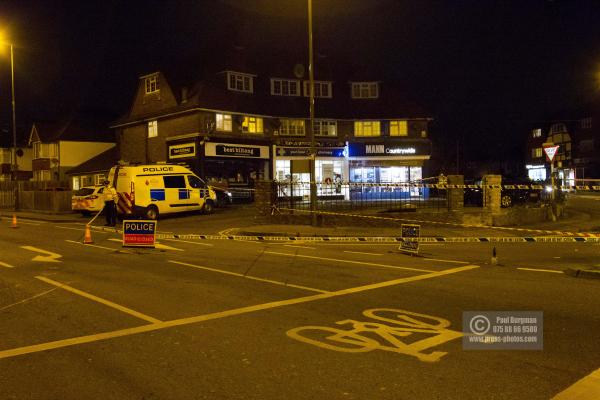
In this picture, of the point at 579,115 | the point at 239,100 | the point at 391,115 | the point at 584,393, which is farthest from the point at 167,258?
the point at 579,115

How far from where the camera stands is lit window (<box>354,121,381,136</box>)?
4153 cm

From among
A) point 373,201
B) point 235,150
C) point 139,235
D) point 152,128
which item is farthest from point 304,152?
point 139,235

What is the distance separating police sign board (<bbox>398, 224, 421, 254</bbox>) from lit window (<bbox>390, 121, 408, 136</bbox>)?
92.3ft

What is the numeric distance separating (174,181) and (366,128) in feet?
64.6

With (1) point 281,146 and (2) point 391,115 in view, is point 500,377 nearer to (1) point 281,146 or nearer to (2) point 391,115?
(1) point 281,146

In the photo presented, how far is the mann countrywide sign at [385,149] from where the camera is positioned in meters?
41.0

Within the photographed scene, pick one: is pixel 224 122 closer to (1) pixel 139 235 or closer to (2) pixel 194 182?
(2) pixel 194 182

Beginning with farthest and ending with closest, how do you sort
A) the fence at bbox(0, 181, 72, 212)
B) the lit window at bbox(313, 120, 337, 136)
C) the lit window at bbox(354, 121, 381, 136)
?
the lit window at bbox(354, 121, 381, 136) < the lit window at bbox(313, 120, 337, 136) < the fence at bbox(0, 181, 72, 212)

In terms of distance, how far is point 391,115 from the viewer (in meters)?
41.6

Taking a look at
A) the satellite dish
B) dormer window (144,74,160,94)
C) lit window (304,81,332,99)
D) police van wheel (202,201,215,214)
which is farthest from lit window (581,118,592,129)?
police van wheel (202,201,215,214)

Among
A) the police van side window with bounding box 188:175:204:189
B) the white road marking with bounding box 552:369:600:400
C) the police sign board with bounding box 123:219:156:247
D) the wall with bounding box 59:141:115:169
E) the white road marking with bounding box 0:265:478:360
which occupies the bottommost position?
the white road marking with bounding box 552:369:600:400

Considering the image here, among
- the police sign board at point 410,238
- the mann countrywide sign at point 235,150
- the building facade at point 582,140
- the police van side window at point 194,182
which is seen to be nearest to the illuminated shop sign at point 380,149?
the mann countrywide sign at point 235,150

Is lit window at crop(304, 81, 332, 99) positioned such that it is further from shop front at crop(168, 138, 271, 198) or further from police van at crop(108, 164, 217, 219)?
police van at crop(108, 164, 217, 219)

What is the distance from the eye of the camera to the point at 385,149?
41094 millimetres
